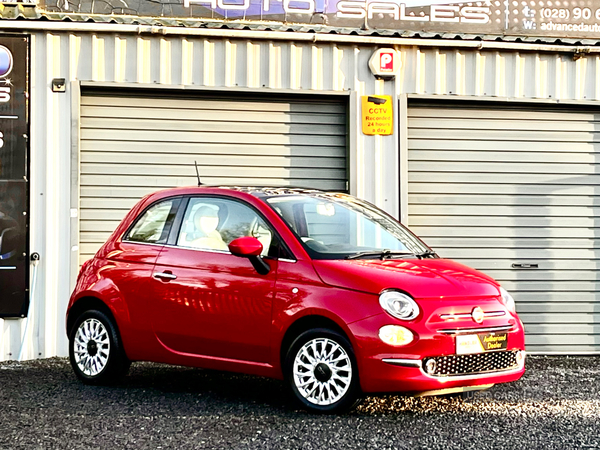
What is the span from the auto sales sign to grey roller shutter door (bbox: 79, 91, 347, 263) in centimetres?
94

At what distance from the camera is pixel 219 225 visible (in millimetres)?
7836

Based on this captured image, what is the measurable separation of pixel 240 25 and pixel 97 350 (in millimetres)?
4537

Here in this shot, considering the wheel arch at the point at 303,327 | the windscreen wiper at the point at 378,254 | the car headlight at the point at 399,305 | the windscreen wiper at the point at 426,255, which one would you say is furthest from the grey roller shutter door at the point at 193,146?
the car headlight at the point at 399,305

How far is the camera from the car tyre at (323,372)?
22.3 feet

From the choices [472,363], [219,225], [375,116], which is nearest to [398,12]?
[375,116]

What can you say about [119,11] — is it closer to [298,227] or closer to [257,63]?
[257,63]

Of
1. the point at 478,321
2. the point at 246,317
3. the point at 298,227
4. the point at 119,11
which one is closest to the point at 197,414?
the point at 246,317

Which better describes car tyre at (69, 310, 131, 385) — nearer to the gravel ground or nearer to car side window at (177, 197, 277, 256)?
the gravel ground

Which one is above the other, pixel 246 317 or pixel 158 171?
pixel 158 171

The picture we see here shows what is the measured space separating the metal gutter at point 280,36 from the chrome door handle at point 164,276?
4107 mm

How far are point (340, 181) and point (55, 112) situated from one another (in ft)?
11.0

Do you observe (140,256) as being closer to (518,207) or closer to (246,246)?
(246,246)

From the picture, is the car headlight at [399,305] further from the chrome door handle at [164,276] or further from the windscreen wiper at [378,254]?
the chrome door handle at [164,276]

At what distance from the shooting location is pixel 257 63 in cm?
1145
